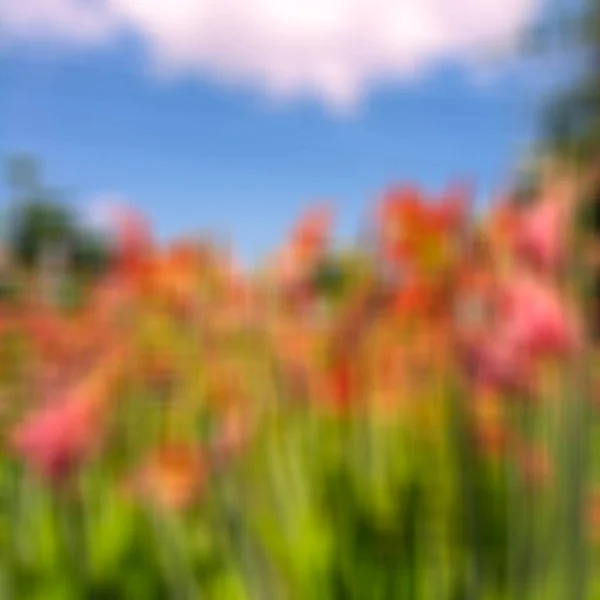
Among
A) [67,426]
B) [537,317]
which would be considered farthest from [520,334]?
[67,426]

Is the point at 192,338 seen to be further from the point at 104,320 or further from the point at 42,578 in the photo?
the point at 42,578

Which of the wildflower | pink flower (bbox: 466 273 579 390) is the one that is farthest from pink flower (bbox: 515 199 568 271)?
the wildflower

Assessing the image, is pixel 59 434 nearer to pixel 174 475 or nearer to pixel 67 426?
pixel 67 426

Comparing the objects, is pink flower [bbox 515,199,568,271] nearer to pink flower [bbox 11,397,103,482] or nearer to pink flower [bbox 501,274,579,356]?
pink flower [bbox 501,274,579,356]

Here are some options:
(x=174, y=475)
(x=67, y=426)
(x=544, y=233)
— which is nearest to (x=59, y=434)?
(x=67, y=426)

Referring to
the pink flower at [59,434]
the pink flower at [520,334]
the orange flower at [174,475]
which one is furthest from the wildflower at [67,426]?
the pink flower at [520,334]

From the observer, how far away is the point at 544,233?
0.74 metres

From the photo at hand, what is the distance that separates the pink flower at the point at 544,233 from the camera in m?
0.73

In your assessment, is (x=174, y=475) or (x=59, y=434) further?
(x=174, y=475)

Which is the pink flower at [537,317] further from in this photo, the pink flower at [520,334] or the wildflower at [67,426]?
the wildflower at [67,426]

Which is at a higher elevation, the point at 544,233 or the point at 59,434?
the point at 544,233

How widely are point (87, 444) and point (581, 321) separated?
35 centimetres

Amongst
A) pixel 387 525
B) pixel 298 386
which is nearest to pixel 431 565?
pixel 387 525

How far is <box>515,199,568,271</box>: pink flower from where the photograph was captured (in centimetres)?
73
